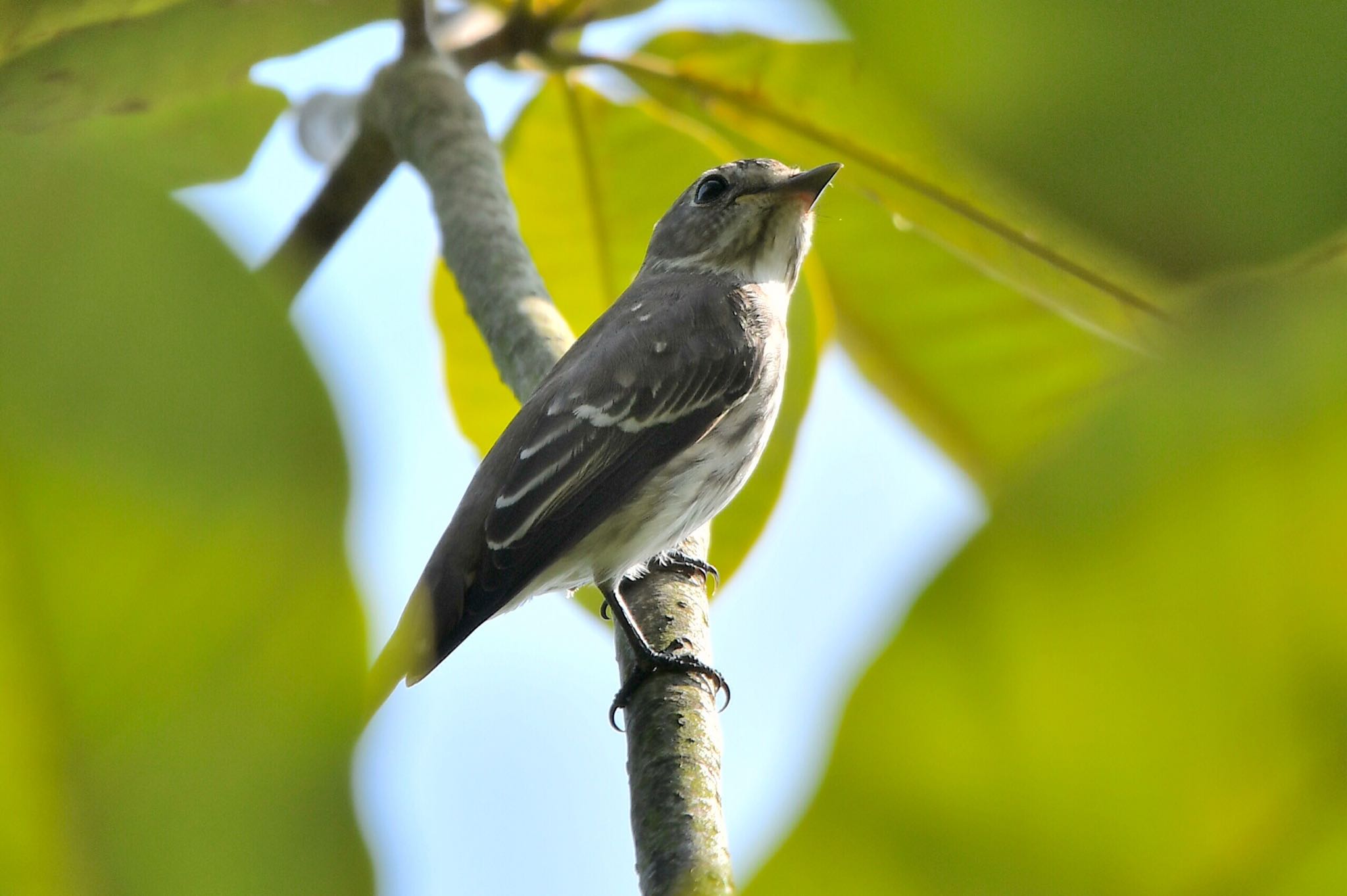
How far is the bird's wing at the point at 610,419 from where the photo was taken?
3154 mm

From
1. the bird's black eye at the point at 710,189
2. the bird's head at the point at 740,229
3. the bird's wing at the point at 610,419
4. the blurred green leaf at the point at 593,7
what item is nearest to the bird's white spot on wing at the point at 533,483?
the bird's wing at the point at 610,419

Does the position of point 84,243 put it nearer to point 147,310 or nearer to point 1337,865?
point 147,310

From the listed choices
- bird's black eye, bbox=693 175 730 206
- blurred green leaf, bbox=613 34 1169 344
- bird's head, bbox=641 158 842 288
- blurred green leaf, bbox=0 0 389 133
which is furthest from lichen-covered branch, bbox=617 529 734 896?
bird's black eye, bbox=693 175 730 206

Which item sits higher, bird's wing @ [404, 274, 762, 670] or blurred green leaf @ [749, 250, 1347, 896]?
bird's wing @ [404, 274, 762, 670]

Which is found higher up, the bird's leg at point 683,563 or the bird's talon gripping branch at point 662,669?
the bird's leg at point 683,563

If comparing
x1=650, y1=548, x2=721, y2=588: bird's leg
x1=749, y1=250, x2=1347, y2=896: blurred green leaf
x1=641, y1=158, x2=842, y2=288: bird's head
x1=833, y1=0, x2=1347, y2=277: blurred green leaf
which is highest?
x1=641, y1=158, x2=842, y2=288: bird's head

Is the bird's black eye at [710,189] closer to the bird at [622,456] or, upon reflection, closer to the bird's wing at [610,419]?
the bird at [622,456]

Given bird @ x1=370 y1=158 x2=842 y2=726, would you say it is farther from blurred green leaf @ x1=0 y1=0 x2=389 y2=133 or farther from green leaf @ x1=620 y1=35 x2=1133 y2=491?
blurred green leaf @ x1=0 y1=0 x2=389 y2=133

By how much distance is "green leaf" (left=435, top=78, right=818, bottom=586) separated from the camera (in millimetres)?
3270

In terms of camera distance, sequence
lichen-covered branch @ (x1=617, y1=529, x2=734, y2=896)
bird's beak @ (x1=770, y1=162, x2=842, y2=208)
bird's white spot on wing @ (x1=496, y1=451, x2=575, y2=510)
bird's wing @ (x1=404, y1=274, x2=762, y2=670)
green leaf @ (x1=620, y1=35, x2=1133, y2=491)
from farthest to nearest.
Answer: bird's beak @ (x1=770, y1=162, x2=842, y2=208) → bird's white spot on wing @ (x1=496, y1=451, x2=575, y2=510) → bird's wing @ (x1=404, y1=274, x2=762, y2=670) → green leaf @ (x1=620, y1=35, x2=1133, y2=491) → lichen-covered branch @ (x1=617, y1=529, x2=734, y2=896)

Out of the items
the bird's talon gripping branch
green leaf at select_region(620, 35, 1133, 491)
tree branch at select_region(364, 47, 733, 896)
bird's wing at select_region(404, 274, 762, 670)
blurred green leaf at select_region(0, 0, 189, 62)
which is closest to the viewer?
blurred green leaf at select_region(0, 0, 189, 62)

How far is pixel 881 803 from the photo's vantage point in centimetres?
45

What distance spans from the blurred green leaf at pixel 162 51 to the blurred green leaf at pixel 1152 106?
1.11m

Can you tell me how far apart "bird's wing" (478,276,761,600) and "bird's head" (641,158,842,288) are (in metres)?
0.44
